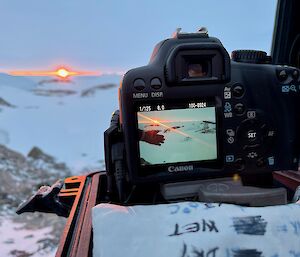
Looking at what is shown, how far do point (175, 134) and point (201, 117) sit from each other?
69 mm

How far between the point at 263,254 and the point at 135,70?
0.44 meters

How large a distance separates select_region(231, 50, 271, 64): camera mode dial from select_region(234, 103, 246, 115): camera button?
4.4 inches

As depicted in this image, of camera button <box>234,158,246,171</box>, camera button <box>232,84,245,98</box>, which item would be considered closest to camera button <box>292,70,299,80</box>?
camera button <box>232,84,245,98</box>

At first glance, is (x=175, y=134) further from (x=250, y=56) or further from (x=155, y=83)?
(x=250, y=56)

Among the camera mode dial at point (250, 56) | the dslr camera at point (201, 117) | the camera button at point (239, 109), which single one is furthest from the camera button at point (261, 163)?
the camera mode dial at point (250, 56)

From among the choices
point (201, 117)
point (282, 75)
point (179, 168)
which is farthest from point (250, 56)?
point (179, 168)

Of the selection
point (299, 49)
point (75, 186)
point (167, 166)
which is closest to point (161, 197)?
point (167, 166)

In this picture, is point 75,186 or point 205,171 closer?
point 205,171

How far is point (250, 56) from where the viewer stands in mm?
942

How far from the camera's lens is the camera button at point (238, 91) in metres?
0.90

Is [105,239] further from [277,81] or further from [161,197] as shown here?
[277,81]

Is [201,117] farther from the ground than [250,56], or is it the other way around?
[250,56]

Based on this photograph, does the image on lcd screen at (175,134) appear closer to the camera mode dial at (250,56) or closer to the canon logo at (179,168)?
the canon logo at (179,168)

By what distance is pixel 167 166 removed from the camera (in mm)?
889
